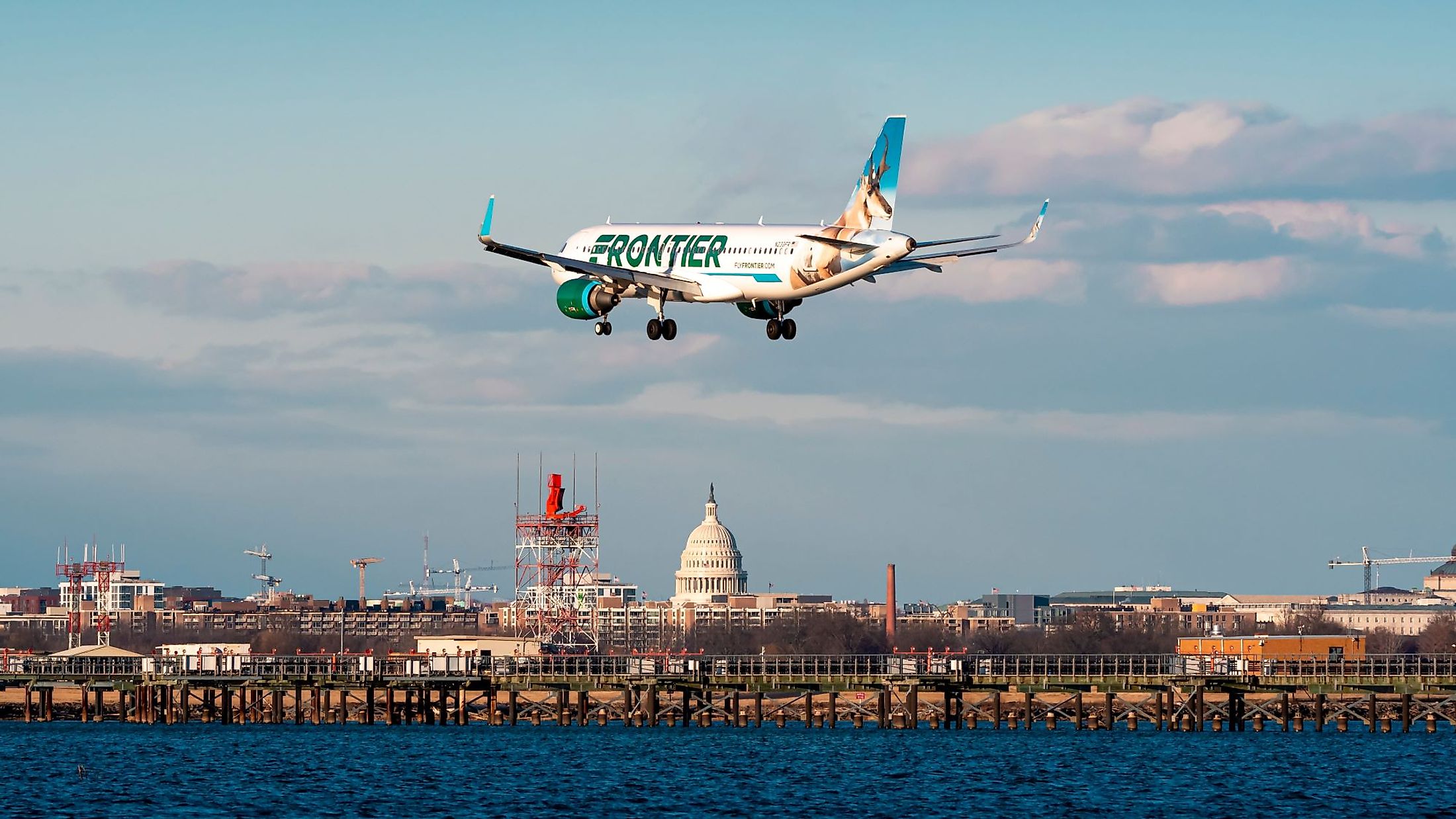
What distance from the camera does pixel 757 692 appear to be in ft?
497

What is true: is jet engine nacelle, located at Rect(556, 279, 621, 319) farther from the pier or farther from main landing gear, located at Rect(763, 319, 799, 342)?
the pier

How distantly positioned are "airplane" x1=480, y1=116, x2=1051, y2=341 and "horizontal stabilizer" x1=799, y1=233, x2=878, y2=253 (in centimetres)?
5

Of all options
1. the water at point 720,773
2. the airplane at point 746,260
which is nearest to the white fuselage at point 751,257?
the airplane at point 746,260

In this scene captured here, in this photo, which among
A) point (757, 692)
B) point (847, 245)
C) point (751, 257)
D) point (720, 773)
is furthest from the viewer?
point (757, 692)

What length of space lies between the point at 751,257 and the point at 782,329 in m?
4.09

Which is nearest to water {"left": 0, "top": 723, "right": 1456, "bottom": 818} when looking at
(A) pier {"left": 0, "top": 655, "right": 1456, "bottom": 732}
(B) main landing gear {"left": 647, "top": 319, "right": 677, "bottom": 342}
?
(A) pier {"left": 0, "top": 655, "right": 1456, "bottom": 732}

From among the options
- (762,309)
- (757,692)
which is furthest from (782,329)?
(757,692)

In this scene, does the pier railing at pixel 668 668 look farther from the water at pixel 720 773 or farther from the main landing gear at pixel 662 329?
the main landing gear at pixel 662 329

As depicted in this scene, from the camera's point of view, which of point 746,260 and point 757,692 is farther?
point 757,692

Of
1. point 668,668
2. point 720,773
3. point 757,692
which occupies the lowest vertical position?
point 720,773

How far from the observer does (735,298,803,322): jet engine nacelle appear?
4158 inches

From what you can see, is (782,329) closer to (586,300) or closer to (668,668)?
(586,300)

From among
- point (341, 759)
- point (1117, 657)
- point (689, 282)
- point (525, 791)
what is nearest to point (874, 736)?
point (1117, 657)

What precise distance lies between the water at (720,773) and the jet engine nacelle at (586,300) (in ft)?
66.3
